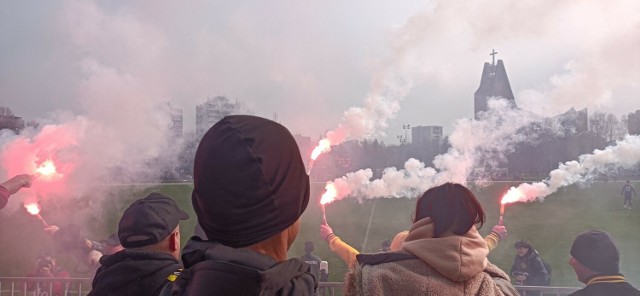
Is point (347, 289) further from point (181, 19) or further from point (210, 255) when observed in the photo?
point (181, 19)

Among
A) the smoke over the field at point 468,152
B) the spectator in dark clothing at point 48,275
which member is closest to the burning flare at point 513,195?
the smoke over the field at point 468,152

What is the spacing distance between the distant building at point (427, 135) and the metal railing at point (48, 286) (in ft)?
12.2

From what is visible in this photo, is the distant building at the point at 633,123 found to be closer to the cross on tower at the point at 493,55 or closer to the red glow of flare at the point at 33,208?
the cross on tower at the point at 493,55

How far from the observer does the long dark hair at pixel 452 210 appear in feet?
5.43

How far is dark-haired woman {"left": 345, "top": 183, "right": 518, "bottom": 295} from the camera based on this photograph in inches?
62.8

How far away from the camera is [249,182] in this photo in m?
0.98

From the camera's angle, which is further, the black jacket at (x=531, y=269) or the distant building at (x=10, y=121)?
the distant building at (x=10, y=121)

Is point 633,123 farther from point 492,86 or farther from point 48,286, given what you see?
point 48,286

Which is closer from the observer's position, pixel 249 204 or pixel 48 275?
pixel 249 204

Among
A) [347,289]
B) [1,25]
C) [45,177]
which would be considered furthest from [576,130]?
[1,25]

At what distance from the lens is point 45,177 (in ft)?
19.9

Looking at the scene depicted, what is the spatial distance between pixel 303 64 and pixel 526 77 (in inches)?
95.0

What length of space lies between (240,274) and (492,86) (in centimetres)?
520

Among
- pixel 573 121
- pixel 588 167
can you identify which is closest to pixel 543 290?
pixel 588 167
